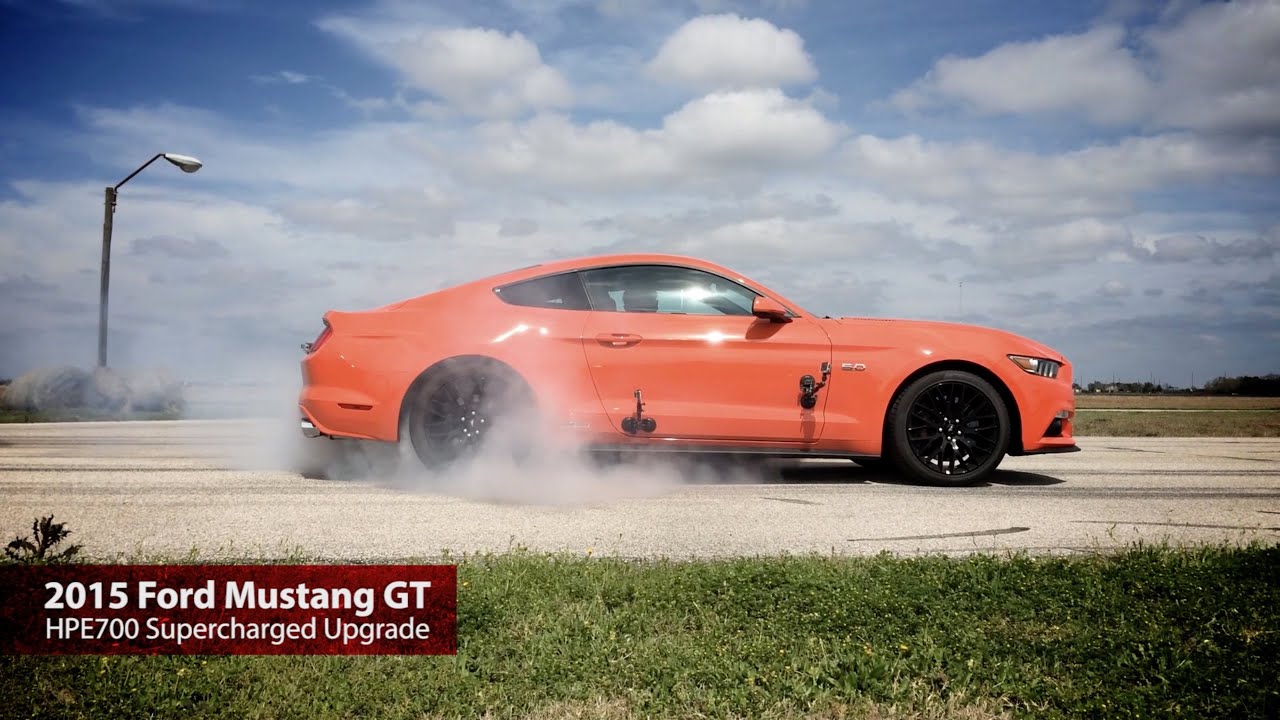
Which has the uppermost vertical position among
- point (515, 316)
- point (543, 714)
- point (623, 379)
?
point (515, 316)

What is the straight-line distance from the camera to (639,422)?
622 centimetres

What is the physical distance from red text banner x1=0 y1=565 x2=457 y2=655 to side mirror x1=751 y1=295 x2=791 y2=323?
10.5 ft

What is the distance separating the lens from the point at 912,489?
6441mm

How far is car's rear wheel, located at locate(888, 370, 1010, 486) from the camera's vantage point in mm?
6469

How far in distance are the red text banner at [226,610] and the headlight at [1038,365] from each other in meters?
4.62

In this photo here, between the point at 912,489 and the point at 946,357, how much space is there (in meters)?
0.97

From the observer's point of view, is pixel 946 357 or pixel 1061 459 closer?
pixel 946 357

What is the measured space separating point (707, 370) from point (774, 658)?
3487mm

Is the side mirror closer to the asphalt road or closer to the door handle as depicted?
the door handle

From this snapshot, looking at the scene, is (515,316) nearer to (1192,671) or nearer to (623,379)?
(623,379)

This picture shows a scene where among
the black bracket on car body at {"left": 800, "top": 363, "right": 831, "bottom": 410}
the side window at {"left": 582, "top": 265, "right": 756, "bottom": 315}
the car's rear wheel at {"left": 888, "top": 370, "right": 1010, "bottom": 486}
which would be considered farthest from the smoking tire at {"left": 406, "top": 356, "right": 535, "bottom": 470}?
the car's rear wheel at {"left": 888, "top": 370, "right": 1010, "bottom": 486}

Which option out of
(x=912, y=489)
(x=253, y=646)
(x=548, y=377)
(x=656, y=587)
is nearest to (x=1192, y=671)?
(x=656, y=587)

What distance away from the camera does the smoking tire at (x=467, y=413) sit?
6.17 meters

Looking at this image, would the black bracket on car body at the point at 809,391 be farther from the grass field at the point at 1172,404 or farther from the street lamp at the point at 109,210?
the grass field at the point at 1172,404
